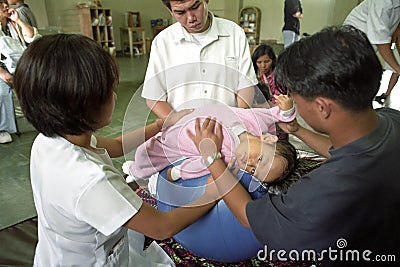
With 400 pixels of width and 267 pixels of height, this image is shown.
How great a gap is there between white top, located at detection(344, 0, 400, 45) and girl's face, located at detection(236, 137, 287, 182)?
81.9 inches

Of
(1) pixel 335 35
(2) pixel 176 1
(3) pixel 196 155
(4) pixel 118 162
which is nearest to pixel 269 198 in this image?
(1) pixel 335 35

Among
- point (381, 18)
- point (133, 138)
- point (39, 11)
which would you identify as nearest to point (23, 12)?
point (133, 138)

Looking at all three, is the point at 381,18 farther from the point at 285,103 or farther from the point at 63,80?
the point at 63,80

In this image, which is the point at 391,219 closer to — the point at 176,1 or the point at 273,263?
the point at 273,263

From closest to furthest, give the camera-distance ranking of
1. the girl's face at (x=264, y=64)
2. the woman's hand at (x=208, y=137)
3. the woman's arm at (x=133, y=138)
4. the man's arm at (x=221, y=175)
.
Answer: the man's arm at (x=221, y=175), the woman's hand at (x=208, y=137), the woman's arm at (x=133, y=138), the girl's face at (x=264, y=64)

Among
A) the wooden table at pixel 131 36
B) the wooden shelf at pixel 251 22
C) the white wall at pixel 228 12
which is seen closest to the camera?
the white wall at pixel 228 12

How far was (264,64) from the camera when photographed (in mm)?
2979

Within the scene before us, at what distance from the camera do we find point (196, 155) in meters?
1.41

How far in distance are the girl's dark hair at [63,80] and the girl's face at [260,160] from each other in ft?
2.40

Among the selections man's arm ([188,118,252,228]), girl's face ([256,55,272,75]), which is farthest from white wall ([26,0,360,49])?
man's arm ([188,118,252,228])

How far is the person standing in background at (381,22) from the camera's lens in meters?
2.67

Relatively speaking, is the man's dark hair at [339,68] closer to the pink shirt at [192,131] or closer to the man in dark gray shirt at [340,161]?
the man in dark gray shirt at [340,161]

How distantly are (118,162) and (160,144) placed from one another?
1.29 m

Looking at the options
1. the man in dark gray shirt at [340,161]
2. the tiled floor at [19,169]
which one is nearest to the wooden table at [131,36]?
the tiled floor at [19,169]
